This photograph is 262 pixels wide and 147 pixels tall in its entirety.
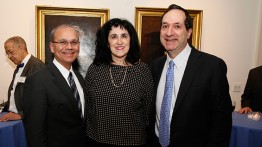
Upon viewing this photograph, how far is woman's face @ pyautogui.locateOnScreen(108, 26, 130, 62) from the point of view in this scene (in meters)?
2.03

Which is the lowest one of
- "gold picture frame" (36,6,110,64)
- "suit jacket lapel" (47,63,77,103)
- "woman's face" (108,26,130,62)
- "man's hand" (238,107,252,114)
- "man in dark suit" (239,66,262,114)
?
"man's hand" (238,107,252,114)

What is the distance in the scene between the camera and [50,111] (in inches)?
71.4

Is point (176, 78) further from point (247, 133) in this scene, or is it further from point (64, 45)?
point (247, 133)

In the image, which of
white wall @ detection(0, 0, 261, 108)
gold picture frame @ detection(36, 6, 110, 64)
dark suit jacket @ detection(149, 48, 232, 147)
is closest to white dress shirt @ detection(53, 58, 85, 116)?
dark suit jacket @ detection(149, 48, 232, 147)

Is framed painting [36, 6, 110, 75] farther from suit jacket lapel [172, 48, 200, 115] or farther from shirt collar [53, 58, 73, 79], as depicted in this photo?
suit jacket lapel [172, 48, 200, 115]

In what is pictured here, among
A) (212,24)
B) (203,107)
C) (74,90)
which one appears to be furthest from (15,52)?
(212,24)

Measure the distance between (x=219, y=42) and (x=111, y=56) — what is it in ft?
7.63

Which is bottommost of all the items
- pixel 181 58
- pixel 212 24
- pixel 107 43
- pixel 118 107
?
pixel 118 107

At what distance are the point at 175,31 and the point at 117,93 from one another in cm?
66

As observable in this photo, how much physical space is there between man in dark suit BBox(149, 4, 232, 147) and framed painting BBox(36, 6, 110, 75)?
177 cm

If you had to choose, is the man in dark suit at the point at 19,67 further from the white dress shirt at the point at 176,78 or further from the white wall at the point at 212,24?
the white dress shirt at the point at 176,78

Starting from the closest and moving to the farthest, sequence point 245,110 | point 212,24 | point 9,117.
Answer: point 9,117 → point 245,110 → point 212,24

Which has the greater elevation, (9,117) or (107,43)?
(107,43)

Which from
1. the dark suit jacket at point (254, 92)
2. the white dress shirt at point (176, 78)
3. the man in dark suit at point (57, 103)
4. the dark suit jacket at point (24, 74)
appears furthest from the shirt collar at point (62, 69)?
the dark suit jacket at point (254, 92)
